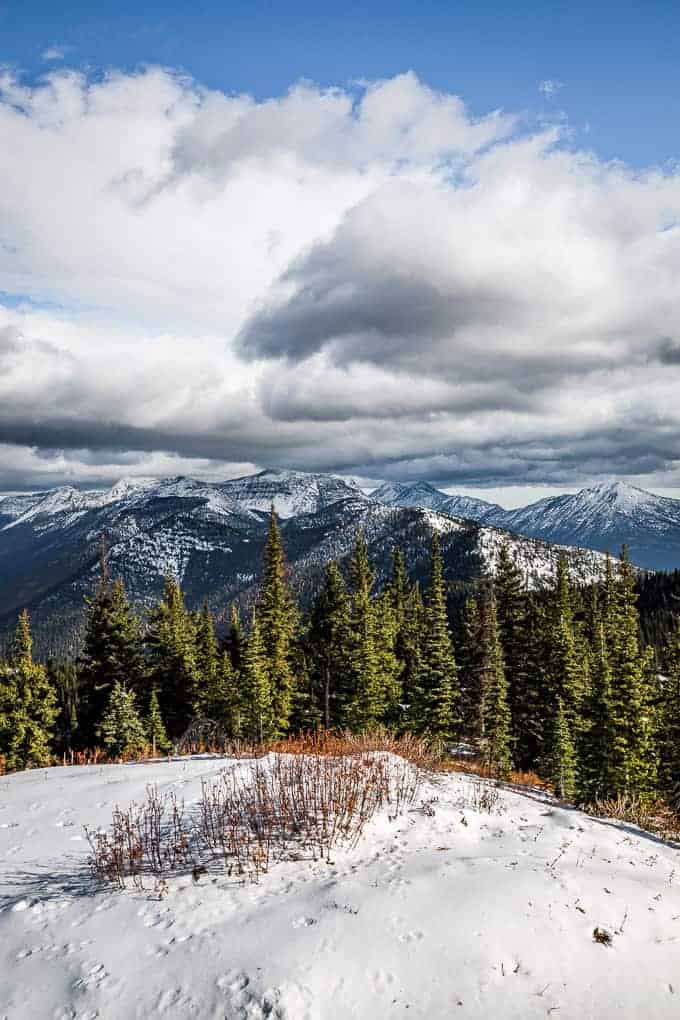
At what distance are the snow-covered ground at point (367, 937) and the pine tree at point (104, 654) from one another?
3405 cm

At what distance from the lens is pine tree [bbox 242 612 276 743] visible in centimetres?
3969

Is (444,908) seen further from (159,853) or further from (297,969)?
(159,853)

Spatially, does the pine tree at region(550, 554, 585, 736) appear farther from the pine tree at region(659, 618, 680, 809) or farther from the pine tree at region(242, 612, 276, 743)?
the pine tree at region(242, 612, 276, 743)

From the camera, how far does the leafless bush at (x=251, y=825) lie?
7.68 meters

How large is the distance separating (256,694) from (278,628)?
7.70 m

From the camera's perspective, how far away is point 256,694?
39.6m

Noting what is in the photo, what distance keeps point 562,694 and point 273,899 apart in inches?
1592

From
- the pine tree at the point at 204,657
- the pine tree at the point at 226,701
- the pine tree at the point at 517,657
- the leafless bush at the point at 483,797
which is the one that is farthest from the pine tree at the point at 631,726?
the pine tree at the point at 204,657

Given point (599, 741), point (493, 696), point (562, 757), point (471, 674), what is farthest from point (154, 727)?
point (599, 741)

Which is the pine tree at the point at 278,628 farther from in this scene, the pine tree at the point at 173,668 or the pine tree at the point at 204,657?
the pine tree at the point at 173,668

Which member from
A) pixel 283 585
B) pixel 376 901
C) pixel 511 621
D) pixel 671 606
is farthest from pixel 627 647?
pixel 671 606

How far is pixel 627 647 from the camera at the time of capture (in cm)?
3628

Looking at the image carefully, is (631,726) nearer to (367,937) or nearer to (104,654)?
(367,937)

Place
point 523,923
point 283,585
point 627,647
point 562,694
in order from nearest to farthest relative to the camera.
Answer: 1. point 523,923
2. point 627,647
3. point 562,694
4. point 283,585
